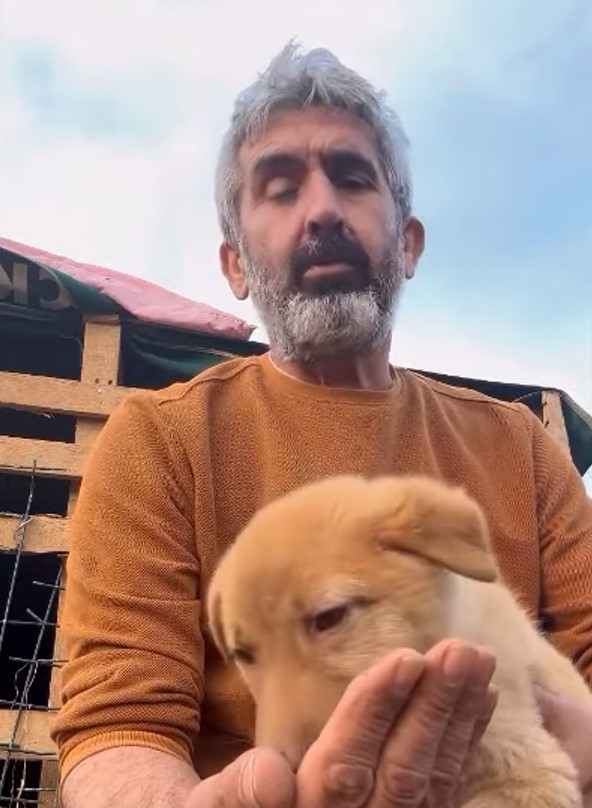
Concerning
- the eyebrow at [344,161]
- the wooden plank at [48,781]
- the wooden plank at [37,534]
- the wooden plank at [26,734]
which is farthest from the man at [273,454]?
the wooden plank at [48,781]

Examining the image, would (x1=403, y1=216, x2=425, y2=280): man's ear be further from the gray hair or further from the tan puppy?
the tan puppy

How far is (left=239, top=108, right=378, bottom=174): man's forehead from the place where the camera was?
2758 mm

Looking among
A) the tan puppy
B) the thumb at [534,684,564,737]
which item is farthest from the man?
the thumb at [534,684,564,737]

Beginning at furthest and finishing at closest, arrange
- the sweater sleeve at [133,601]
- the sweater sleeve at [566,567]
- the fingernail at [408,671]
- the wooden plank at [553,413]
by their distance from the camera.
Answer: the wooden plank at [553,413]
the sweater sleeve at [566,567]
the sweater sleeve at [133,601]
the fingernail at [408,671]

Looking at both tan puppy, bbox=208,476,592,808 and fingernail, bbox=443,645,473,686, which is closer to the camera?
fingernail, bbox=443,645,473,686

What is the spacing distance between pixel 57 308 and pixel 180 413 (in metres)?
2.36

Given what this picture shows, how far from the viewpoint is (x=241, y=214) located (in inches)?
113

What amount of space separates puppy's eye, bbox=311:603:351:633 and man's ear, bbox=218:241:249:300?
1.53 metres

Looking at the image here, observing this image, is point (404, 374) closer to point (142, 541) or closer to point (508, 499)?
point (508, 499)

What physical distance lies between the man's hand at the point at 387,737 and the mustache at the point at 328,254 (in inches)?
63.6

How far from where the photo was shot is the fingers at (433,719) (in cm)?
124

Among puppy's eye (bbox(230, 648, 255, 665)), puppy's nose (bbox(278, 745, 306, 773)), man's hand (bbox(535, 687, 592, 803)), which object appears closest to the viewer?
puppy's nose (bbox(278, 745, 306, 773))

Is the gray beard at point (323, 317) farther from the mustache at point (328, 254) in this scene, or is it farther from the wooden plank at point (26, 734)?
the wooden plank at point (26, 734)

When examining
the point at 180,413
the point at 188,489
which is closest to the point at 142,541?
the point at 188,489
